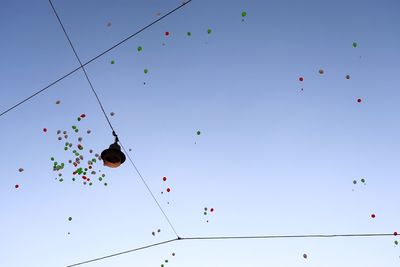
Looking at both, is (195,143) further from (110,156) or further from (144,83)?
(110,156)

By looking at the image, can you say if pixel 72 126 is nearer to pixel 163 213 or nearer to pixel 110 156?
pixel 163 213

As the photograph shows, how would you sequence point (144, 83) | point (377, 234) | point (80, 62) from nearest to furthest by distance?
point (377, 234)
point (80, 62)
point (144, 83)

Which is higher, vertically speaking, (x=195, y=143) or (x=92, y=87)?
(x=92, y=87)

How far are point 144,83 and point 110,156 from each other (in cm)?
268

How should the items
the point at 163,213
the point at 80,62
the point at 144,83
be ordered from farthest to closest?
1. the point at 163,213
2. the point at 144,83
3. the point at 80,62

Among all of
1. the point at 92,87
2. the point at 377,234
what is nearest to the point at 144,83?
the point at 92,87

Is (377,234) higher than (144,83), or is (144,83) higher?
(144,83)

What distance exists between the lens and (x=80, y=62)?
461cm

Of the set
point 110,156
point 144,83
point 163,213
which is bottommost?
point 110,156

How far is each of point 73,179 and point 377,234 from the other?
511cm

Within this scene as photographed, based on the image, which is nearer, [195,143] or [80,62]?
[80,62]

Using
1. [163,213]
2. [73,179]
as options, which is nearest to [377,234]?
[163,213]

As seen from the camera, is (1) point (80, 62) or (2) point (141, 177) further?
(2) point (141, 177)

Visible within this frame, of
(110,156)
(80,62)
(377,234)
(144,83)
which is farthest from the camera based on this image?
(144,83)
